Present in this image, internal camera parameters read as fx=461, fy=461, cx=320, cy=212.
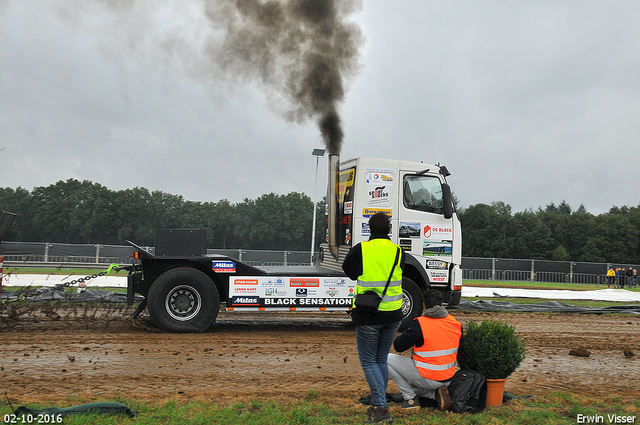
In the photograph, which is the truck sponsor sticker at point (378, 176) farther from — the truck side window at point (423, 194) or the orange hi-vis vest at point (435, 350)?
the orange hi-vis vest at point (435, 350)

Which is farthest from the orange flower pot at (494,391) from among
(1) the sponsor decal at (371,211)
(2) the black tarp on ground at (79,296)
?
(2) the black tarp on ground at (79,296)

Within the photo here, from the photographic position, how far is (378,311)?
434cm

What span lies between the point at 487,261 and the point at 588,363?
20.5 meters

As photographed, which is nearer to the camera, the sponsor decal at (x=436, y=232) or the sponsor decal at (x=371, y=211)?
the sponsor decal at (x=371, y=211)

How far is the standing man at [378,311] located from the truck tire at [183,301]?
15.1ft

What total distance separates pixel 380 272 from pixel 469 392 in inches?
58.3

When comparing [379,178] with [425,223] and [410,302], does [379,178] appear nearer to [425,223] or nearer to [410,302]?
[425,223]

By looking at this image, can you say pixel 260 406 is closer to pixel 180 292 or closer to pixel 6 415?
pixel 6 415

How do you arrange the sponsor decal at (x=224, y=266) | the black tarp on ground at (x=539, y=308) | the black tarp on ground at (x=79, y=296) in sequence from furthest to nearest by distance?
the black tarp on ground at (x=539, y=308) → the black tarp on ground at (x=79, y=296) → the sponsor decal at (x=224, y=266)

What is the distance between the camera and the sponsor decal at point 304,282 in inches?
345

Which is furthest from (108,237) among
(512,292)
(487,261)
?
(512,292)

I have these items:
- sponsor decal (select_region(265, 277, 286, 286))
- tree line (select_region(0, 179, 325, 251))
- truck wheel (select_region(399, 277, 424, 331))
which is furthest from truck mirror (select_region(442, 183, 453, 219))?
tree line (select_region(0, 179, 325, 251))

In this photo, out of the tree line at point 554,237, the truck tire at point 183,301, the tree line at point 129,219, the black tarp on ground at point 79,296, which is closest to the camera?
the truck tire at point 183,301

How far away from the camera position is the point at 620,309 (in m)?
13.7
